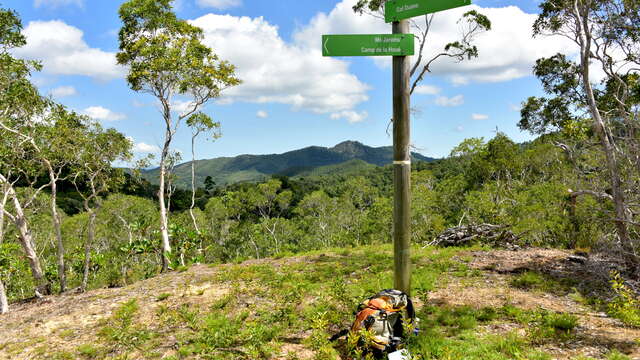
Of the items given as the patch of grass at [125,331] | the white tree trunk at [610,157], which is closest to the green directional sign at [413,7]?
the white tree trunk at [610,157]

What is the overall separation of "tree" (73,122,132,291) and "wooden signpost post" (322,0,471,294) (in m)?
10.1

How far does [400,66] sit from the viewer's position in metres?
4.03

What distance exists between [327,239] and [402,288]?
120 feet

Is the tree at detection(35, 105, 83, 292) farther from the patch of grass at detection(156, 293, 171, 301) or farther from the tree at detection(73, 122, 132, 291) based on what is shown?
the patch of grass at detection(156, 293, 171, 301)

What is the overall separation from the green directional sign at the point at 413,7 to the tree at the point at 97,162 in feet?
34.2

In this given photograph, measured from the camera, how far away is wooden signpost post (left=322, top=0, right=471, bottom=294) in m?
3.83

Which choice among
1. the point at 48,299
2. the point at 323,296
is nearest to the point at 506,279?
the point at 323,296

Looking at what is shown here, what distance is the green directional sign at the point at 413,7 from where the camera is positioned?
12.0 feet

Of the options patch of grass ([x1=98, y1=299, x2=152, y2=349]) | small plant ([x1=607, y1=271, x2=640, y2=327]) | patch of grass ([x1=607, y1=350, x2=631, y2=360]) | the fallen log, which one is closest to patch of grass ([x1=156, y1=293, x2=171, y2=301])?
patch of grass ([x1=98, y1=299, x2=152, y2=349])

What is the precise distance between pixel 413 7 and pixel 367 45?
1.98 feet

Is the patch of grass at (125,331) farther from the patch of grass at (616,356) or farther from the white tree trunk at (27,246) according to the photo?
the patch of grass at (616,356)

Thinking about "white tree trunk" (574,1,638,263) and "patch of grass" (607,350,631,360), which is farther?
"white tree trunk" (574,1,638,263)

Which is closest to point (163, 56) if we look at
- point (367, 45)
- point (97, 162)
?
point (97, 162)

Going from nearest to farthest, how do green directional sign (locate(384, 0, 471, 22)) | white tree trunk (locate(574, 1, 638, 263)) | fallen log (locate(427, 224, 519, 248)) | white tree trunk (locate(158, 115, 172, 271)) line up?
green directional sign (locate(384, 0, 471, 22)) < white tree trunk (locate(574, 1, 638, 263)) < fallen log (locate(427, 224, 519, 248)) < white tree trunk (locate(158, 115, 172, 271))
